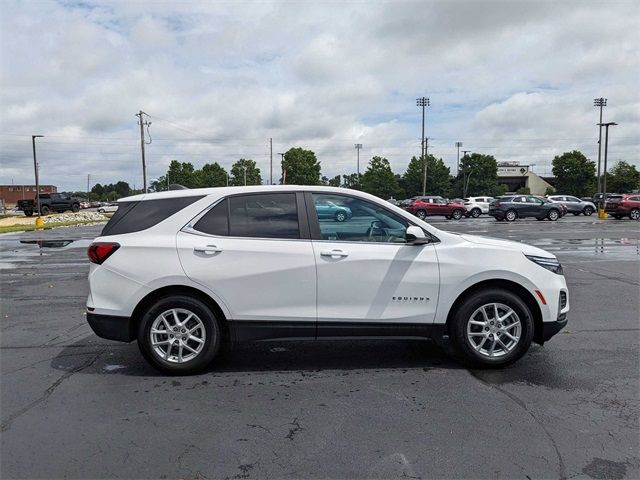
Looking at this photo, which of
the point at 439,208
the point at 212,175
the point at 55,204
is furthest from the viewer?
the point at 212,175

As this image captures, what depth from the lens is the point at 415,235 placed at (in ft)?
15.0

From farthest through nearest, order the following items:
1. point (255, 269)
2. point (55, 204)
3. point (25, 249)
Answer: point (55, 204) → point (25, 249) → point (255, 269)

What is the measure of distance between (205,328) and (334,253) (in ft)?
4.40

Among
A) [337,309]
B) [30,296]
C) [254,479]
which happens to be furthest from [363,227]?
[30,296]

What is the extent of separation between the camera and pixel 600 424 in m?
3.68

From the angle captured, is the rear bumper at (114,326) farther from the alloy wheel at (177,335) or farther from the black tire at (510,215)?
the black tire at (510,215)

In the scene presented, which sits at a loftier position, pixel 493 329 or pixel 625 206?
pixel 625 206

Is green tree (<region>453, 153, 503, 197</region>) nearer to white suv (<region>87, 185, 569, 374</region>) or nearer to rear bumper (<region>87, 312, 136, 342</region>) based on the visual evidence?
white suv (<region>87, 185, 569, 374</region>)

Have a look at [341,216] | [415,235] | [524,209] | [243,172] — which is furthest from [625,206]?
[243,172]

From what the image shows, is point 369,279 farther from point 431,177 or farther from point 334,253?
point 431,177

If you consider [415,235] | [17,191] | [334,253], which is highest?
[17,191]

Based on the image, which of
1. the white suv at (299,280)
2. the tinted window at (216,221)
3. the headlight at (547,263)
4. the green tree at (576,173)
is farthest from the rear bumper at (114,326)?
the green tree at (576,173)

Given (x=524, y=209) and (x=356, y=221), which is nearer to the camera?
(x=356, y=221)

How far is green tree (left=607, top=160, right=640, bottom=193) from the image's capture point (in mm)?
87375
